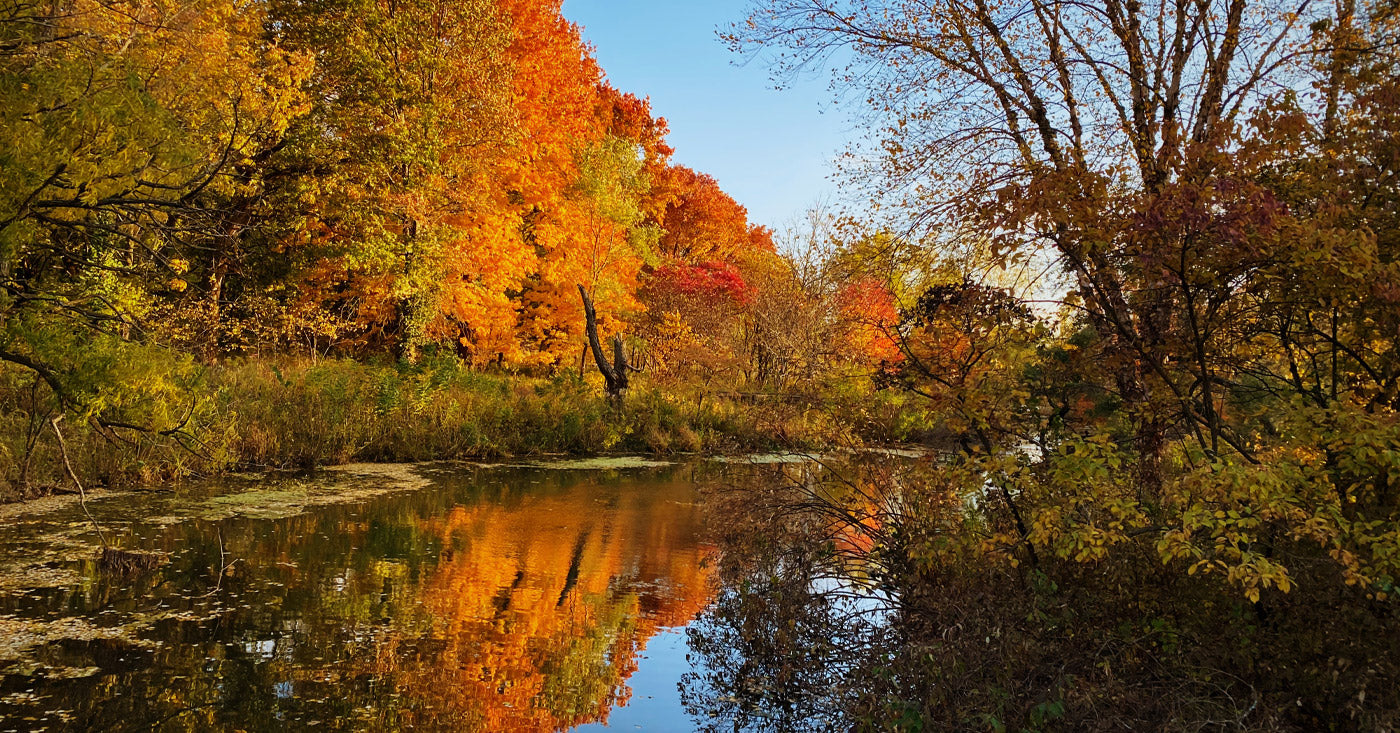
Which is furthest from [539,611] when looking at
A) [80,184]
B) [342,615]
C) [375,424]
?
[375,424]

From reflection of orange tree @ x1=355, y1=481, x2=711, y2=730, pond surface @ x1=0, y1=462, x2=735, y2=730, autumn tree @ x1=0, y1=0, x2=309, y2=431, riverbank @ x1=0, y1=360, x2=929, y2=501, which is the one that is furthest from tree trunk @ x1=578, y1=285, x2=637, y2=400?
autumn tree @ x1=0, y1=0, x2=309, y2=431

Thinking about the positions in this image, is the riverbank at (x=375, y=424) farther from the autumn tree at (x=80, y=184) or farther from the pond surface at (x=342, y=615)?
the pond surface at (x=342, y=615)

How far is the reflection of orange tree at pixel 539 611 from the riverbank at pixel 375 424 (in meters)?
1.61

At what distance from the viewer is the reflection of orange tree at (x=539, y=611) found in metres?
5.02

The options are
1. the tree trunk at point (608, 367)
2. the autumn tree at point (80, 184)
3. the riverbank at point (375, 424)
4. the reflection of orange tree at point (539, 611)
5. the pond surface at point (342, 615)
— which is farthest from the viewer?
the tree trunk at point (608, 367)

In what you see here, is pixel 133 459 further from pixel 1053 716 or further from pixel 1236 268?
pixel 1236 268

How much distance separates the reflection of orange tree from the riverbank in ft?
5.29

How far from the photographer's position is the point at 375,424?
540 inches

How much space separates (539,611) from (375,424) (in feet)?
26.2

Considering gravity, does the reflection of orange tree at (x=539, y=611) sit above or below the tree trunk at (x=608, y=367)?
below

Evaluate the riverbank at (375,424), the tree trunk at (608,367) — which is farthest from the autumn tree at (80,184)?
the tree trunk at (608,367)

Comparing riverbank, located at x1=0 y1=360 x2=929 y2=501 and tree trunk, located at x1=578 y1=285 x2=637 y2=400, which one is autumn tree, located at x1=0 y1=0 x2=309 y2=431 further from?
tree trunk, located at x1=578 y1=285 x2=637 y2=400

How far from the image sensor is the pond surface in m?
4.76

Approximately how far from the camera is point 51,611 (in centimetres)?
596
